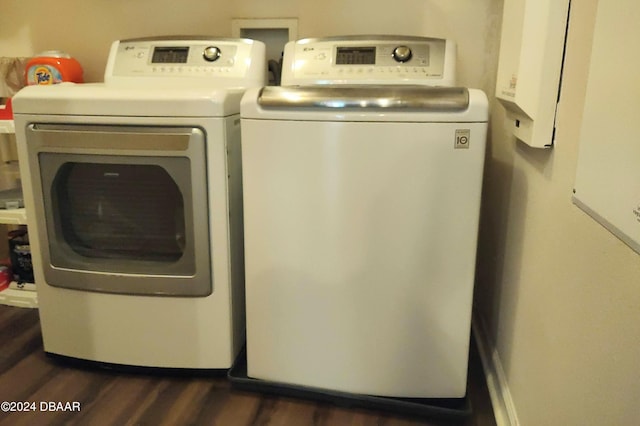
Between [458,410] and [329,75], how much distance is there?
40.1 inches

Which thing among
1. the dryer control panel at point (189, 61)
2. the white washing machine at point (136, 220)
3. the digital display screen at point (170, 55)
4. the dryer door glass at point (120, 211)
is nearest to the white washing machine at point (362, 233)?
the white washing machine at point (136, 220)

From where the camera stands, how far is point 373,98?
1149 millimetres

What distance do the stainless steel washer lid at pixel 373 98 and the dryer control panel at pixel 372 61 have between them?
0.35 meters

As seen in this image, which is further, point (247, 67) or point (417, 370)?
point (247, 67)

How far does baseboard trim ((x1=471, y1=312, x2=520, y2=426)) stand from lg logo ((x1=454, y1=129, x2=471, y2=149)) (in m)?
0.63

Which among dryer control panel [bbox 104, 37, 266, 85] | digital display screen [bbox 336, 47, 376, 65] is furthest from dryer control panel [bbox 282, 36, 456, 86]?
dryer control panel [bbox 104, 37, 266, 85]

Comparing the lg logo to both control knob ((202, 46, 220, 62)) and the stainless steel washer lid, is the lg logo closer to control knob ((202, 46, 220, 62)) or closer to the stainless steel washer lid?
the stainless steel washer lid

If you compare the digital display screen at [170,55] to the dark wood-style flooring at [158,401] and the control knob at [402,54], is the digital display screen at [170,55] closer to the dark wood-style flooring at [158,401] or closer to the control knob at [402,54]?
the control knob at [402,54]

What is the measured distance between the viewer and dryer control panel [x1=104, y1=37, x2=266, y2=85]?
1562 mm

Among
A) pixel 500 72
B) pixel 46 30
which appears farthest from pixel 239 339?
Result: pixel 46 30

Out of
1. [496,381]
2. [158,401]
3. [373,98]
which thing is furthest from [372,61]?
[158,401]

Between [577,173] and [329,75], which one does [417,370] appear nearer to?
[577,173]

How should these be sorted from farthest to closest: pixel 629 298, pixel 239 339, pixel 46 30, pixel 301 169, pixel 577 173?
pixel 46 30, pixel 239 339, pixel 301 169, pixel 577 173, pixel 629 298

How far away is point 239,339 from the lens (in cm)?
149
